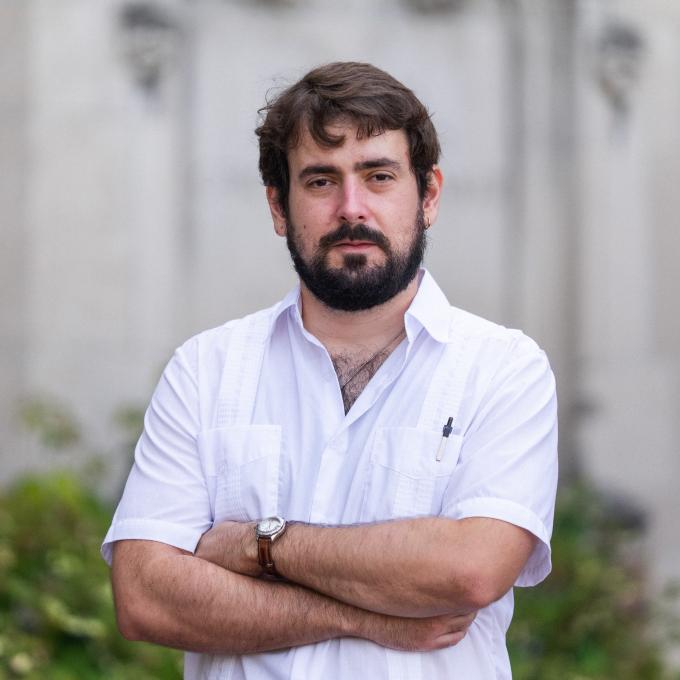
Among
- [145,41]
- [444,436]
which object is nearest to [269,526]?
[444,436]

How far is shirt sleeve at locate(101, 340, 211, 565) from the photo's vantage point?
2.67 m

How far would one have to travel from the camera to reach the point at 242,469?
8.73ft

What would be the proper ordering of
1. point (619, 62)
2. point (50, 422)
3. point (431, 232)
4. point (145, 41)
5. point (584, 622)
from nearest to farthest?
point (584, 622)
point (50, 422)
point (145, 41)
point (619, 62)
point (431, 232)

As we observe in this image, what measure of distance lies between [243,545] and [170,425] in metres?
0.36

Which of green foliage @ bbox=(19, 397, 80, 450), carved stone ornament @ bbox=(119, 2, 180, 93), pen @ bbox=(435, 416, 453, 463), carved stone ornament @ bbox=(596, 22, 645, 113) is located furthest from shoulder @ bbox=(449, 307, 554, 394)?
carved stone ornament @ bbox=(596, 22, 645, 113)

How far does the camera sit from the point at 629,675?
209 inches

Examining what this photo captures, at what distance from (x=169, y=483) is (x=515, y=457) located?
0.77m

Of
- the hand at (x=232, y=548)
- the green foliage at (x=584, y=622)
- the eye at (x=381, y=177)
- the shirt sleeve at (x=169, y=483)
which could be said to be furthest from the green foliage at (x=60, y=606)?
the eye at (x=381, y=177)

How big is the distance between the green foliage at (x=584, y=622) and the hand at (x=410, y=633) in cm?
267

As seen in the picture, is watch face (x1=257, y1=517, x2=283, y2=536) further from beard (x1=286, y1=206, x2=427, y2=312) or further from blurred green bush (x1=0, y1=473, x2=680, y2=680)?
blurred green bush (x1=0, y1=473, x2=680, y2=680)

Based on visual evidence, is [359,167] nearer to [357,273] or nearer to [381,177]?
[381,177]

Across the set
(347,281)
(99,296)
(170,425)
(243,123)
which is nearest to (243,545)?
(170,425)

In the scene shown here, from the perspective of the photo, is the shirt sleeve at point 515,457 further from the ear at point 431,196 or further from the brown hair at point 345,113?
the brown hair at point 345,113

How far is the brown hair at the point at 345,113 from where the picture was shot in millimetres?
2734
